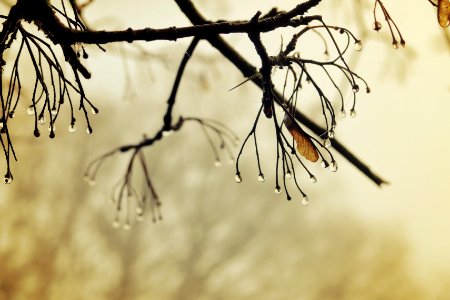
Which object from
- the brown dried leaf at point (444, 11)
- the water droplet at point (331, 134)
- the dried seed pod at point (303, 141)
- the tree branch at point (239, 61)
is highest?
the tree branch at point (239, 61)

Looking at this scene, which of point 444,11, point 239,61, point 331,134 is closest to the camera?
point 444,11

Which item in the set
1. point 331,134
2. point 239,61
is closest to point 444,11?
point 331,134

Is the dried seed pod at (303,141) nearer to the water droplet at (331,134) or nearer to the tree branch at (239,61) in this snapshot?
the water droplet at (331,134)

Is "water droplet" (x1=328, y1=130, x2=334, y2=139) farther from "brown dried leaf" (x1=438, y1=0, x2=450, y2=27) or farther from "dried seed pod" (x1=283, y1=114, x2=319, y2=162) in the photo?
"brown dried leaf" (x1=438, y1=0, x2=450, y2=27)

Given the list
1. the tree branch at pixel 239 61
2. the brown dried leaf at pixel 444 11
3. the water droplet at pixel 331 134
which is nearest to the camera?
the brown dried leaf at pixel 444 11

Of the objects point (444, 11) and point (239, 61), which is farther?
point (239, 61)

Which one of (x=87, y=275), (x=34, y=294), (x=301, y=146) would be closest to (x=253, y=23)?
(x=301, y=146)

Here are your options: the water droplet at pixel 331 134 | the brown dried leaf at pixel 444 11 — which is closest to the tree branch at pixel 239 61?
the water droplet at pixel 331 134

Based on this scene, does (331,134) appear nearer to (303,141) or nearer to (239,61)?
(303,141)
